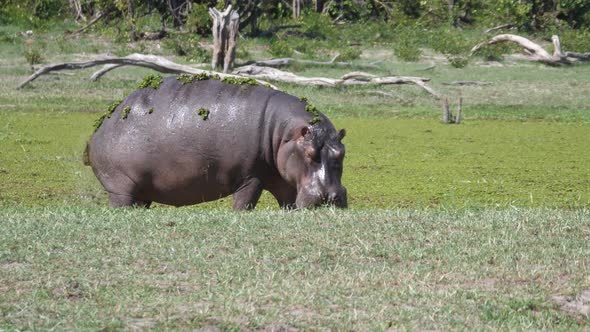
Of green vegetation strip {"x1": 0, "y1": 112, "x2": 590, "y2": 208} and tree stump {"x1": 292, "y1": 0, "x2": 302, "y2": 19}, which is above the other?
green vegetation strip {"x1": 0, "y1": 112, "x2": 590, "y2": 208}

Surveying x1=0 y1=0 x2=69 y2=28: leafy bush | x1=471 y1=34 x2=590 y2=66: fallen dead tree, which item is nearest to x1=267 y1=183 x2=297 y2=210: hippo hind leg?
x1=471 y1=34 x2=590 y2=66: fallen dead tree

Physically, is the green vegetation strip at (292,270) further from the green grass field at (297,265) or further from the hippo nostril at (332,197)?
the hippo nostril at (332,197)

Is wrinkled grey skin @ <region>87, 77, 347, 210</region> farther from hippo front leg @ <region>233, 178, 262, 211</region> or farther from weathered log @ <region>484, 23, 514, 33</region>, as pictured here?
weathered log @ <region>484, 23, 514, 33</region>

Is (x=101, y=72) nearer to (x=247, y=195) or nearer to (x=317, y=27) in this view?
(x=317, y=27)

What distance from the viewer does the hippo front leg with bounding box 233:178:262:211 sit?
7.50 meters

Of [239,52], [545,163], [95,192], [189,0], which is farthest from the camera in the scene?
[189,0]

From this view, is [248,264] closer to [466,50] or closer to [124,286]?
[124,286]

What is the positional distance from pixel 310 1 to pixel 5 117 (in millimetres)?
16714

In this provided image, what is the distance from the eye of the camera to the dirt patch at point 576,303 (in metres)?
4.46

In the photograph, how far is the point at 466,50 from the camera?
2372 cm

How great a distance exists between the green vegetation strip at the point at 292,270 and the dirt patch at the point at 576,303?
0.04m

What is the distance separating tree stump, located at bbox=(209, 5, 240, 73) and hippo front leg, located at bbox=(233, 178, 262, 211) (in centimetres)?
1302

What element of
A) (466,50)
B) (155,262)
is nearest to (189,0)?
(466,50)

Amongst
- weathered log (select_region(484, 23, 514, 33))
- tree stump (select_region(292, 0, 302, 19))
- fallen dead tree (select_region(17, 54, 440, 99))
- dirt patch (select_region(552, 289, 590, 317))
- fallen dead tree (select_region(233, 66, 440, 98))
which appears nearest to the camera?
dirt patch (select_region(552, 289, 590, 317))
